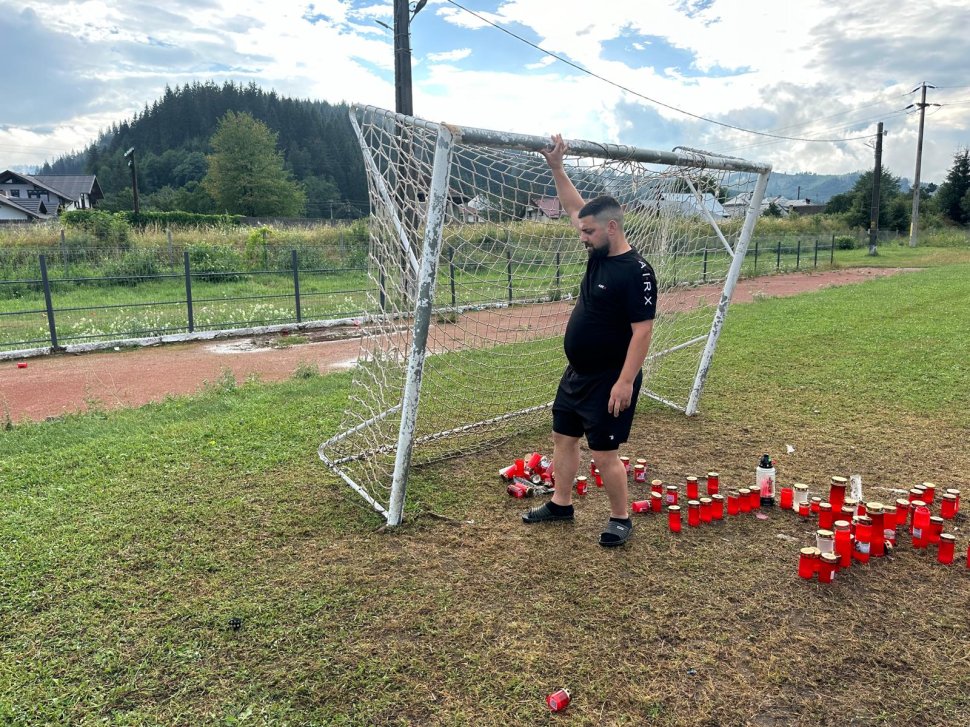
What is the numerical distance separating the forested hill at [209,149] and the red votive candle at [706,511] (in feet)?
226

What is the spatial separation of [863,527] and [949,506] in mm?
919

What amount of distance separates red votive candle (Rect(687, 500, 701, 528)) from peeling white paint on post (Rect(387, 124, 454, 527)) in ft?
5.81

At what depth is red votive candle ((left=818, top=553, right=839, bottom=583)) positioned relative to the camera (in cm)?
330

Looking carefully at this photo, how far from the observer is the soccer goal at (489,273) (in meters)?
4.02

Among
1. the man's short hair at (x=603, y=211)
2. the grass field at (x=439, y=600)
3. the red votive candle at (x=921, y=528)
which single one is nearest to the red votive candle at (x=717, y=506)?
the grass field at (x=439, y=600)

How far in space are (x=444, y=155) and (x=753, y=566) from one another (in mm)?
2842

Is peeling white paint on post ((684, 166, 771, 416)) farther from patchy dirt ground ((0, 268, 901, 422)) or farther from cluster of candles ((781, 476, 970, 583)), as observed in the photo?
cluster of candles ((781, 476, 970, 583))

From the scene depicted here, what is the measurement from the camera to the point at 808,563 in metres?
3.36

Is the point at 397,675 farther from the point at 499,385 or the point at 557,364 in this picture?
Result: the point at 557,364

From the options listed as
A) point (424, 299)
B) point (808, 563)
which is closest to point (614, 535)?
point (808, 563)

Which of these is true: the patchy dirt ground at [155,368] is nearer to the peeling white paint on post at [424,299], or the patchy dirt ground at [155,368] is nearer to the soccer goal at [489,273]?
the soccer goal at [489,273]

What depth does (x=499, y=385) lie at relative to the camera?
22.1ft

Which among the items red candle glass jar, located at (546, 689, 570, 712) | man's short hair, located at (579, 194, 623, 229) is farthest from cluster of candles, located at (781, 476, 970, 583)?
man's short hair, located at (579, 194, 623, 229)

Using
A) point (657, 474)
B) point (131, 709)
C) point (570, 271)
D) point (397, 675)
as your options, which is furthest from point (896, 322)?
point (131, 709)
